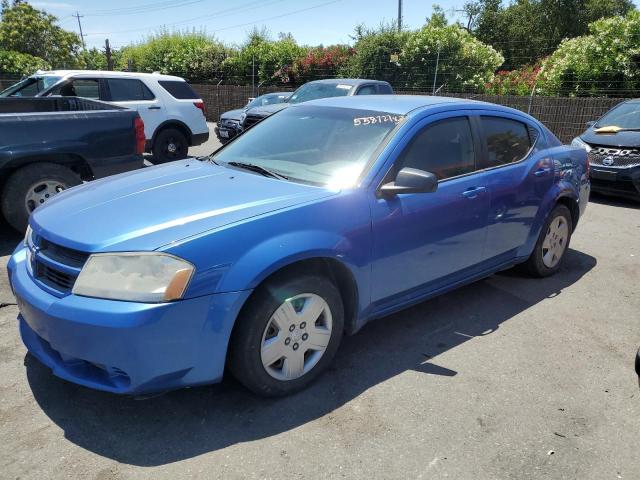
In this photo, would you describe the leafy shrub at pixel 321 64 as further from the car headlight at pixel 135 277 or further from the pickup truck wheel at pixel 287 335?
the car headlight at pixel 135 277

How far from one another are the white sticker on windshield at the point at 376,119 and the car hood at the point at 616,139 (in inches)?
244

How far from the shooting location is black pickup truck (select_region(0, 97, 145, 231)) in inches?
205

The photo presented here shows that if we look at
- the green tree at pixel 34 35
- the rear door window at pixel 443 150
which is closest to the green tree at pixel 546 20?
the green tree at pixel 34 35

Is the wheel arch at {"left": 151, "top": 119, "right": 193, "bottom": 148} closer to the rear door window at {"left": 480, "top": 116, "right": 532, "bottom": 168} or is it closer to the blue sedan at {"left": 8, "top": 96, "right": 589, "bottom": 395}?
the blue sedan at {"left": 8, "top": 96, "right": 589, "bottom": 395}

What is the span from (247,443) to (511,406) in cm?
151

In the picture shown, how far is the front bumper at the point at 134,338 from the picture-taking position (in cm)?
241

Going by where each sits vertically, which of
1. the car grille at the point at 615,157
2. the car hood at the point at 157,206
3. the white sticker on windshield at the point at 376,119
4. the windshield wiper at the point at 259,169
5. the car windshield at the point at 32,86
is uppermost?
the car windshield at the point at 32,86

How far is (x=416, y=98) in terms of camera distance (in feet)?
13.7

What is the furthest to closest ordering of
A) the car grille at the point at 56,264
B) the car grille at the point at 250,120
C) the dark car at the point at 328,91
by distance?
the car grille at the point at 250,120 < the dark car at the point at 328,91 < the car grille at the point at 56,264

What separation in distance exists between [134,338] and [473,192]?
2.54 metres

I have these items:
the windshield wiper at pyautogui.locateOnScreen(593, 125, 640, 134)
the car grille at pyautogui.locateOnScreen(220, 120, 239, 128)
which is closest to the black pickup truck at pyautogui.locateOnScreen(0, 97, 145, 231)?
the car grille at pyautogui.locateOnScreen(220, 120, 239, 128)

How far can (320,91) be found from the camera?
11.4 meters

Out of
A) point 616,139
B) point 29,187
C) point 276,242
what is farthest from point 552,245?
point 29,187

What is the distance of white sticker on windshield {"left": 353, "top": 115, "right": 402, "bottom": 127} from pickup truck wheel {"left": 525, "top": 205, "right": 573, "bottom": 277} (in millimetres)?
1949
